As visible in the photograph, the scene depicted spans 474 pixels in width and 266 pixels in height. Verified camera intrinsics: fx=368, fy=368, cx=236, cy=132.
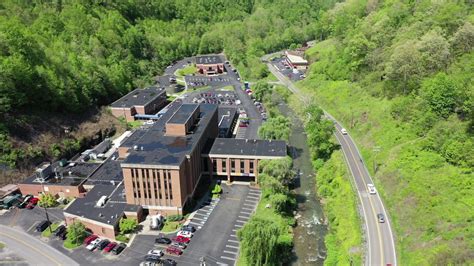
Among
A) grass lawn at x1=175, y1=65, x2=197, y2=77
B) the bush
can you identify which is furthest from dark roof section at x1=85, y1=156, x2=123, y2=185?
grass lawn at x1=175, y1=65, x2=197, y2=77

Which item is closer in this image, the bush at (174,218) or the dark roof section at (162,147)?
the dark roof section at (162,147)

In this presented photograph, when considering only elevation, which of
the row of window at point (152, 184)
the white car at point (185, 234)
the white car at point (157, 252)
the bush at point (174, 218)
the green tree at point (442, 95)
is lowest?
the white car at point (157, 252)

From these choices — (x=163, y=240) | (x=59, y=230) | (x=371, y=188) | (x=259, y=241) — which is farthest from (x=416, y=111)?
(x=59, y=230)

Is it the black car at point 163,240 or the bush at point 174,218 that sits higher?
the bush at point 174,218

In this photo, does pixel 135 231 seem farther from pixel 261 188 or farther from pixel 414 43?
pixel 414 43

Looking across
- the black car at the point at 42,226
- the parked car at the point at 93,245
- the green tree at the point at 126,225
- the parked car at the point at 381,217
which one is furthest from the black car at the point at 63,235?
the parked car at the point at 381,217

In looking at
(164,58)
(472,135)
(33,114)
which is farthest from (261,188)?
(164,58)

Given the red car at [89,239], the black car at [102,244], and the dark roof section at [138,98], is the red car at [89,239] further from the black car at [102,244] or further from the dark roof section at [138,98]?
the dark roof section at [138,98]

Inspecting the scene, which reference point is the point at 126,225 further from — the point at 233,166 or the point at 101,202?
the point at 233,166
